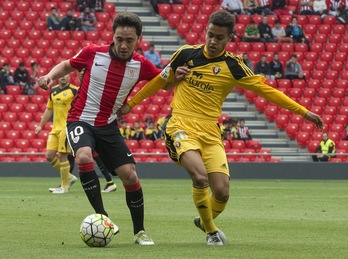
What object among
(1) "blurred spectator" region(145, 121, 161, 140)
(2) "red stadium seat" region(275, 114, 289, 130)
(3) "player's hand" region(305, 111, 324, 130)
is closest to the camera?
(3) "player's hand" region(305, 111, 324, 130)

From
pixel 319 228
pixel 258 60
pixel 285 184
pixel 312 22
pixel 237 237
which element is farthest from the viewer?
pixel 312 22

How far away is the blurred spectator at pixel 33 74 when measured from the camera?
2934cm

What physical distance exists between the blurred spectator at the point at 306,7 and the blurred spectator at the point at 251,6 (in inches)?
68.9

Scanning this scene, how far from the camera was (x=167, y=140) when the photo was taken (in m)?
10.2

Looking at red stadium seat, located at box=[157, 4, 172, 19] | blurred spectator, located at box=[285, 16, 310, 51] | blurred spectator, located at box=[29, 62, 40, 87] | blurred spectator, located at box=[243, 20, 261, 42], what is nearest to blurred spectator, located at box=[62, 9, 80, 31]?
blurred spectator, located at box=[29, 62, 40, 87]

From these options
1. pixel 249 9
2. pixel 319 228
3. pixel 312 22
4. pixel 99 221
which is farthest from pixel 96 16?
pixel 99 221

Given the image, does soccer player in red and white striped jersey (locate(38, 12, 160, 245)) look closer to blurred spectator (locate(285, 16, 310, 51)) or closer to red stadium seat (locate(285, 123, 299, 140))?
red stadium seat (locate(285, 123, 299, 140))

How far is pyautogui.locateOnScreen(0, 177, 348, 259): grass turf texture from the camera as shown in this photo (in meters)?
9.15

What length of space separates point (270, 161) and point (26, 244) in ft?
61.8

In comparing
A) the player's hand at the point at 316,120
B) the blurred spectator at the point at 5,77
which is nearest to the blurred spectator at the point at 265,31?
the blurred spectator at the point at 5,77

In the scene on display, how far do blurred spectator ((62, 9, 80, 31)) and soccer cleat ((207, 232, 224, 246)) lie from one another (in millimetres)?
22699

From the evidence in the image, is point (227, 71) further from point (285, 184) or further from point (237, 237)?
point (285, 184)

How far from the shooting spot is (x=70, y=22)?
31.9 metres

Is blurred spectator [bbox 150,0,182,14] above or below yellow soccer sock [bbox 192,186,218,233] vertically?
below
